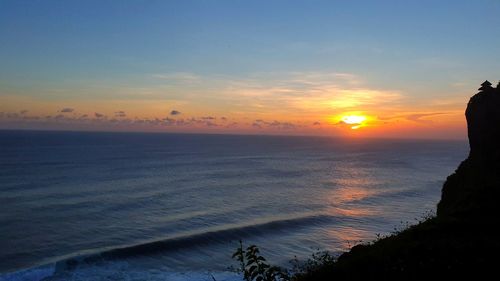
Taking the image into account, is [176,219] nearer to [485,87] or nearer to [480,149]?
[480,149]

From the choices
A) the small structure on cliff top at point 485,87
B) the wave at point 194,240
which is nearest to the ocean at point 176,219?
the wave at point 194,240

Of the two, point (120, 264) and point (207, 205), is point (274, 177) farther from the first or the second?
point (120, 264)

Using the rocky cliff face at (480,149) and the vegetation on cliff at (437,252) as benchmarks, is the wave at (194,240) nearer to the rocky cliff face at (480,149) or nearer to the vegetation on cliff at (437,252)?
the rocky cliff face at (480,149)

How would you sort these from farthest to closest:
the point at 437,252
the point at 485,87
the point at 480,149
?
the point at 485,87, the point at 480,149, the point at 437,252

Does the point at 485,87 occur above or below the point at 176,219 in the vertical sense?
above

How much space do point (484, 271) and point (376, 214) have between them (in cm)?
4848

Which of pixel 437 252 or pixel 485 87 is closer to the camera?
pixel 437 252

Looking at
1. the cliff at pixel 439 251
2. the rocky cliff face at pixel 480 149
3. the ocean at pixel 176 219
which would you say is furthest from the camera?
the ocean at pixel 176 219

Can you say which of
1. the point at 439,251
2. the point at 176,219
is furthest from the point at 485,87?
the point at 176,219

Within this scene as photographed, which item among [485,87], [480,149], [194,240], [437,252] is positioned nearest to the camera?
[437,252]

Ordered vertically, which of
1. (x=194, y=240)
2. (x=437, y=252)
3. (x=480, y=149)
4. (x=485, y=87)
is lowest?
(x=194, y=240)

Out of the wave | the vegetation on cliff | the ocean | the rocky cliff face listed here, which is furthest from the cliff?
the wave

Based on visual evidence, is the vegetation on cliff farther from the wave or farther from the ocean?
A: the wave

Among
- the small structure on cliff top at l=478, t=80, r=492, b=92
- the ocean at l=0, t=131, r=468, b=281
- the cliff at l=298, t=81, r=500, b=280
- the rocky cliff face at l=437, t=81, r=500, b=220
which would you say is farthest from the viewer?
the ocean at l=0, t=131, r=468, b=281
